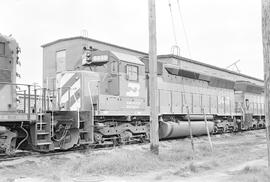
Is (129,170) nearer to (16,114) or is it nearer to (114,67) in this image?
(16,114)

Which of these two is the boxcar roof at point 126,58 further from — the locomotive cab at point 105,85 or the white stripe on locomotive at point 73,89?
the white stripe on locomotive at point 73,89

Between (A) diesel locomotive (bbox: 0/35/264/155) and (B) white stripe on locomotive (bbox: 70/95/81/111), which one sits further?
(B) white stripe on locomotive (bbox: 70/95/81/111)

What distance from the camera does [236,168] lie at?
8.74 m

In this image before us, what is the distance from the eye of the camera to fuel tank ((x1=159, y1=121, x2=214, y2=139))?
1642cm

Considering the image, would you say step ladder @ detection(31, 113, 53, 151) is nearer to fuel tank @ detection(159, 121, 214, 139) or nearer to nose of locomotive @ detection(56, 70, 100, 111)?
nose of locomotive @ detection(56, 70, 100, 111)

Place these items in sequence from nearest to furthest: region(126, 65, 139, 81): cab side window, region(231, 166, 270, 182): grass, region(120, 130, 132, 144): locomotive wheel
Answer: region(231, 166, 270, 182): grass < region(120, 130, 132, 144): locomotive wheel < region(126, 65, 139, 81): cab side window

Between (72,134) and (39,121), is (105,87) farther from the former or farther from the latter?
(39,121)

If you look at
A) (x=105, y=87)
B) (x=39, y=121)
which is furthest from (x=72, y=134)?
(x=105, y=87)

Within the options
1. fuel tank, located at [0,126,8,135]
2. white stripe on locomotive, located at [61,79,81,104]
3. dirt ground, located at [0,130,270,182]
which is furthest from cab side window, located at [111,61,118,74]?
fuel tank, located at [0,126,8,135]

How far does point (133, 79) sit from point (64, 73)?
2642mm

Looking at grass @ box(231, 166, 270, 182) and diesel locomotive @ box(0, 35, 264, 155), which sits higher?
diesel locomotive @ box(0, 35, 264, 155)

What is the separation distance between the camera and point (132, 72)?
1408 centimetres

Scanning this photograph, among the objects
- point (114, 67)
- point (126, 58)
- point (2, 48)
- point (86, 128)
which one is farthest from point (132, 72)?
point (2, 48)

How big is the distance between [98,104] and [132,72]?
92.8 inches
